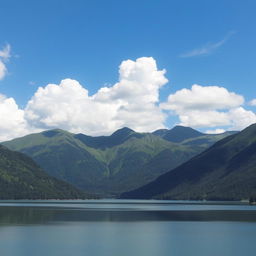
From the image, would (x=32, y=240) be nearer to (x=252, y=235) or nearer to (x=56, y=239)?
(x=56, y=239)

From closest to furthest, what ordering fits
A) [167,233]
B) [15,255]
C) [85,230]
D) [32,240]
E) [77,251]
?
[15,255] → [77,251] → [32,240] → [167,233] → [85,230]

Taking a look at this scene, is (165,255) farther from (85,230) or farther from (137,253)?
(85,230)

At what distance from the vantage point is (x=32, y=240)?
385 feet

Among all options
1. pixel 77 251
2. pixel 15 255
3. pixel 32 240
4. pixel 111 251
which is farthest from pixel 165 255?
pixel 32 240

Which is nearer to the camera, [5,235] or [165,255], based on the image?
[165,255]

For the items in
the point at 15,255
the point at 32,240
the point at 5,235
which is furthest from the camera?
the point at 5,235

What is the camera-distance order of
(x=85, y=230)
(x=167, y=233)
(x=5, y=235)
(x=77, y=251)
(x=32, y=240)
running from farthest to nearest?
(x=85, y=230)
(x=167, y=233)
(x=5, y=235)
(x=32, y=240)
(x=77, y=251)

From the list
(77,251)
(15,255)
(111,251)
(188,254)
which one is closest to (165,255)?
(188,254)

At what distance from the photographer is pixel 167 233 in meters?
136

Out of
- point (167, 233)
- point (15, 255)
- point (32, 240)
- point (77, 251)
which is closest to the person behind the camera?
point (15, 255)

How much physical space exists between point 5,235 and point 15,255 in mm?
35785

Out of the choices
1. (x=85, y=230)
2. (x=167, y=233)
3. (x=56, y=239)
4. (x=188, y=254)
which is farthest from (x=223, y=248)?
(x=85, y=230)

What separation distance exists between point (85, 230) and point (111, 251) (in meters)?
45.8

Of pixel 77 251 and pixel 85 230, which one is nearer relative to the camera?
pixel 77 251
